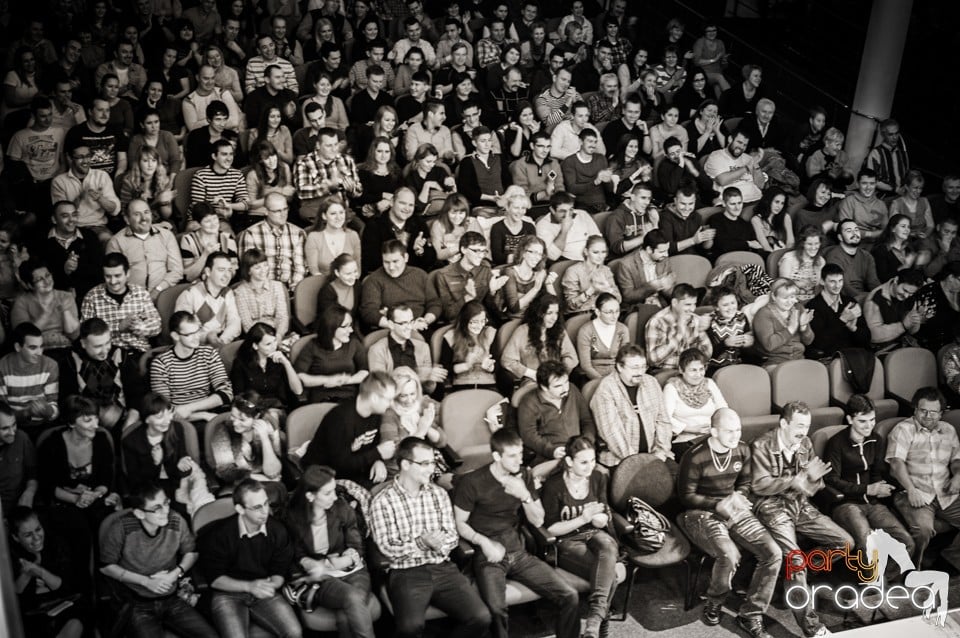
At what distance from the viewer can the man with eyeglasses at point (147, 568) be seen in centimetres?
357

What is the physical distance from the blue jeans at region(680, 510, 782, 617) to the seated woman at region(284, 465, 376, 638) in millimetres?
1518

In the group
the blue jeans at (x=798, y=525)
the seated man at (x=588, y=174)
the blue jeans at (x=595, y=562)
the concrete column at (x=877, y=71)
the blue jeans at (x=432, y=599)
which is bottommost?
the blue jeans at (x=432, y=599)

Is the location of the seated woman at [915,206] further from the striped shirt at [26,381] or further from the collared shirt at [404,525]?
the striped shirt at [26,381]

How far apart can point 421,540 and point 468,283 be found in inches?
63.7

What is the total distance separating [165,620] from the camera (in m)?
A: 3.59

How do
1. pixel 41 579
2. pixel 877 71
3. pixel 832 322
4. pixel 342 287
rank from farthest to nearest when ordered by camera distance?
pixel 877 71 → pixel 832 322 → pixel 342 287 → pixel 41 579

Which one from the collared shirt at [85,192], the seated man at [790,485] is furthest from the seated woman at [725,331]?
the collared shirt at [85,192]

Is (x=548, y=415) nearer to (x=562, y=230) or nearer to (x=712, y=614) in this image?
(x=712, y=614)

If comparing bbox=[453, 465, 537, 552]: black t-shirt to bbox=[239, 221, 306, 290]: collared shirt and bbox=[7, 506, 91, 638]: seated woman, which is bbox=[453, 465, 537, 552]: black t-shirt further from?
bbox=[239, 221, 306, 290]: collared shirt

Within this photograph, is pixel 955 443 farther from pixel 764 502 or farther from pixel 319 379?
pixel 319 379

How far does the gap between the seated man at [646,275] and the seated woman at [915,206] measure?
2289mm

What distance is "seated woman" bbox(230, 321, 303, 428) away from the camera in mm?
4324

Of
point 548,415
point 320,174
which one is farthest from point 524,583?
point 320,174

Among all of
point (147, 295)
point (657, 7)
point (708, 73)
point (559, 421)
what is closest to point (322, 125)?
point (147, 295)
